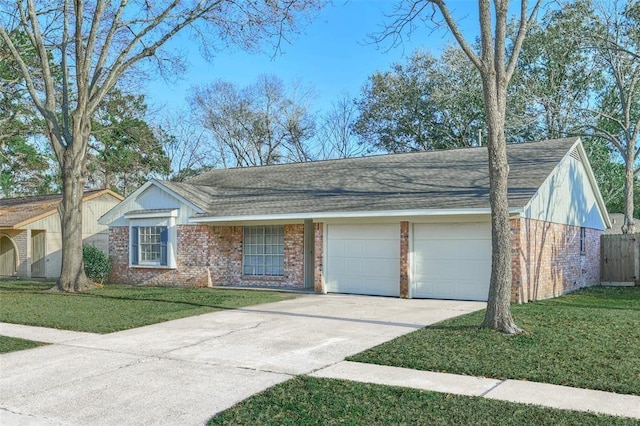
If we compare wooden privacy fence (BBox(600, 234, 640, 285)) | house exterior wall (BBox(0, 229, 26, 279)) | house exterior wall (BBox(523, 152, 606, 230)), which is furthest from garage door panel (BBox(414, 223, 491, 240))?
house exterior wall (BBox(0, 229, 26, 279))

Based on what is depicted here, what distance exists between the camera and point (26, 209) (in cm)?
2564

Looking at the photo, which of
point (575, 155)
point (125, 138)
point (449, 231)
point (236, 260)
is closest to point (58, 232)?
point (125, 138)

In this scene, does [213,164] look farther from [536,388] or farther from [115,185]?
[536,388]

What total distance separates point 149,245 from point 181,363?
39.8 feet

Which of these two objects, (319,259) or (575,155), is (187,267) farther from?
(575,155)

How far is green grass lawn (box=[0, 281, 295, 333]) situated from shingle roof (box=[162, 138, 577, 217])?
9.10ft

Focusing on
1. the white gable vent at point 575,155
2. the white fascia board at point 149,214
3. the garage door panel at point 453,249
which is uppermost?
the white gable vent at point 575,155

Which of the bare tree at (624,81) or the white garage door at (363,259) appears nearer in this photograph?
the white garage door at (363,259)

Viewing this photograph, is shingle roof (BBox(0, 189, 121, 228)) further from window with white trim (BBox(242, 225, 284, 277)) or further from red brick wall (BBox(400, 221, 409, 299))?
red brick wall (BBox(400, 221, 409, 299))

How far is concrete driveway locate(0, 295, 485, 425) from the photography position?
550cm

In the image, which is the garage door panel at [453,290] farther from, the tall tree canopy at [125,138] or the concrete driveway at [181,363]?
the tall tree canopy at [125,138]

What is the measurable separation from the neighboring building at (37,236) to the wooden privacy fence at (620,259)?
68.2 feet

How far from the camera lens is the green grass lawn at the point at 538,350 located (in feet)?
20.8

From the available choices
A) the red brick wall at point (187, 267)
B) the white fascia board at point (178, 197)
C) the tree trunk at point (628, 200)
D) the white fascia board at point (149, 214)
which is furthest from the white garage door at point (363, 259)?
the tree trunk at point (628, 200)
